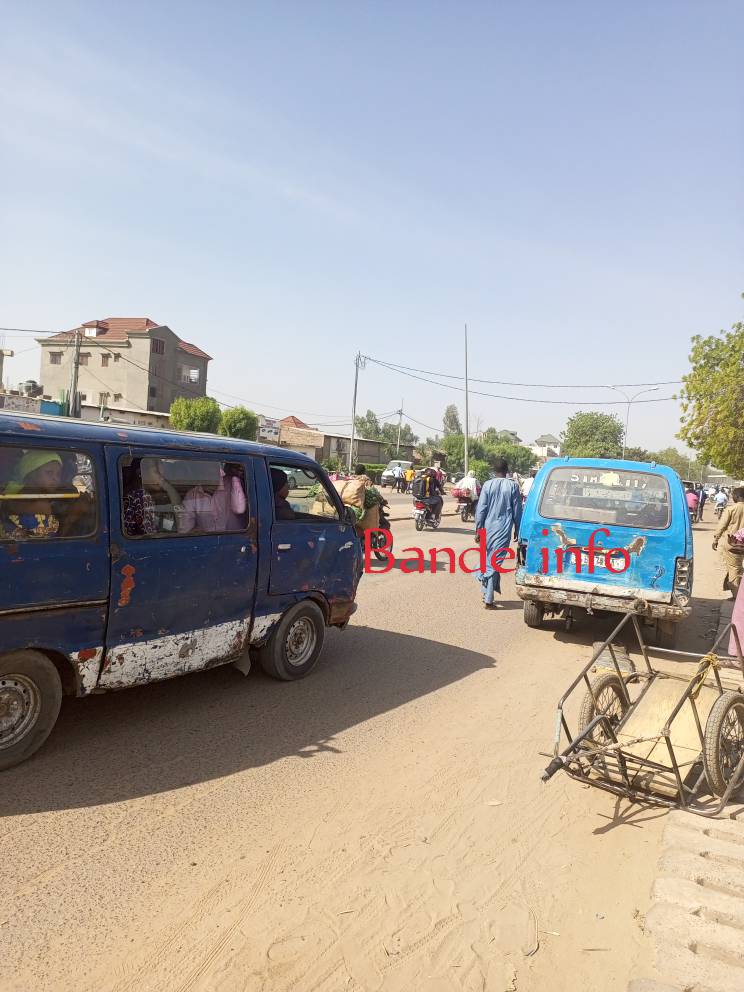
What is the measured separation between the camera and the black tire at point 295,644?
5917 millimetres

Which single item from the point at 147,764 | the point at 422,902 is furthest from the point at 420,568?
the point at 422,902

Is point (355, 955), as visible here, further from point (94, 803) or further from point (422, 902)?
point (94, 803)

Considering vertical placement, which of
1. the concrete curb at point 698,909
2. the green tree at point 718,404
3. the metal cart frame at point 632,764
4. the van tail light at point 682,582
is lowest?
the concrete curb at point 698,909

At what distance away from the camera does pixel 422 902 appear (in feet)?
10.8

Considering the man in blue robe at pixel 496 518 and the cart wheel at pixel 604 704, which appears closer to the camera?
the cart wheel at pixel 604 704

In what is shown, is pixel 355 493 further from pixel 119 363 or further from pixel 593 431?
pixel 593 431

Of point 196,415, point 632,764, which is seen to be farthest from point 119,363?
point 632,764

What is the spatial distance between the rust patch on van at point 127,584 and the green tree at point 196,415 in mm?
47442

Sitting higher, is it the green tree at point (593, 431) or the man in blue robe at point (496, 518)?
the green tree at point (593, 431)

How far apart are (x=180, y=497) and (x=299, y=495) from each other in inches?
56.0

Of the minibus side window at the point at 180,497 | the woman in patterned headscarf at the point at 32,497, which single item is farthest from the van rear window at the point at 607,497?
the woman in patterned headscarf at the point at 32,497

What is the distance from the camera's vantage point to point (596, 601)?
8.06 metres

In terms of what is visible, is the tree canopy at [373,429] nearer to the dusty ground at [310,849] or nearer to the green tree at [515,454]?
the green tree at [515,454]

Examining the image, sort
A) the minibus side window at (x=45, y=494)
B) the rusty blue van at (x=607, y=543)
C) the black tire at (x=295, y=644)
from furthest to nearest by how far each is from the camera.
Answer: the rusty blue van at (x=607, y=543)
the black tire at (x=295, y=644)
the minibus side window at (x=45, y=494)
